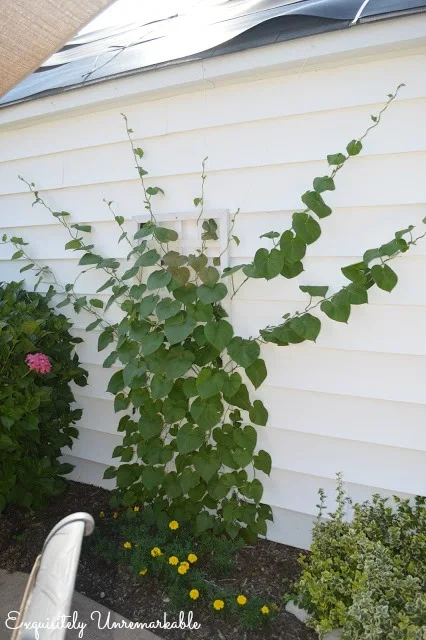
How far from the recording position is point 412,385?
2104mm

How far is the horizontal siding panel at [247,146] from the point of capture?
6.44ft

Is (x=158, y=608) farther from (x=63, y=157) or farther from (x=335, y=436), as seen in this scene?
(x=63, y=157)

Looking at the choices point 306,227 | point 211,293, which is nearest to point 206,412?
point 211,293

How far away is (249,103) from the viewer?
2.20 metres

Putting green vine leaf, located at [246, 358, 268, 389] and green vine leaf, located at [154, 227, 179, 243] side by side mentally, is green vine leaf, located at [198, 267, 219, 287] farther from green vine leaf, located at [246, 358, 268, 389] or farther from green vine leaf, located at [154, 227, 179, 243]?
green vine leaf, located at [246, 358, 268, 389]

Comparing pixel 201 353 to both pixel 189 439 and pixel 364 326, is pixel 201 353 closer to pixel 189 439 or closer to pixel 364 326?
pixel 189 439

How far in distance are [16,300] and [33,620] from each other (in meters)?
2.02

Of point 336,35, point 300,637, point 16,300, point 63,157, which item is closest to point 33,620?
point 300,637

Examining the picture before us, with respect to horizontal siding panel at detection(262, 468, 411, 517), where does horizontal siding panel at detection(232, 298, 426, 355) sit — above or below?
above

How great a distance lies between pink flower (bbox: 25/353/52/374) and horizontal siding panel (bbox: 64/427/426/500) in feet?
3.14

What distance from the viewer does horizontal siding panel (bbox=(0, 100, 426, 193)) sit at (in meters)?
1.96

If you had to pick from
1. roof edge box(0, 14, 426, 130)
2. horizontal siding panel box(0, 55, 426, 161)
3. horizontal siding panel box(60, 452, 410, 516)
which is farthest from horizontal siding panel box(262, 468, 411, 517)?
roof edge box(0, 14, 426, 130)

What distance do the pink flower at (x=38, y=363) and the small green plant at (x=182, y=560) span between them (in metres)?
0.74

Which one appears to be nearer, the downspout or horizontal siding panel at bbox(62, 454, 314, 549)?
the downspout
